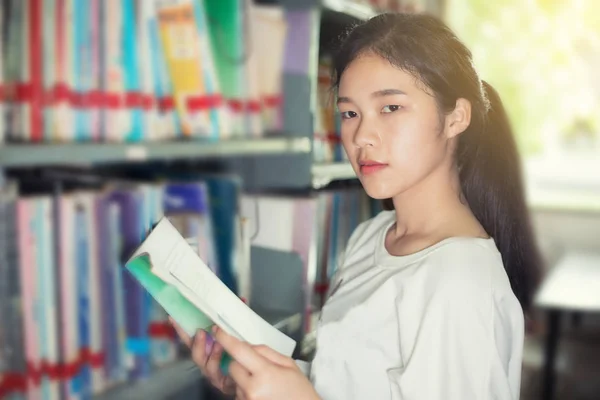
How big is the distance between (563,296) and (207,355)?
1.69 meters

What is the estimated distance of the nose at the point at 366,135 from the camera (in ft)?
2.99

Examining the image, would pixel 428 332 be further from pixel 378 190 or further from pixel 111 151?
pixel 111 151

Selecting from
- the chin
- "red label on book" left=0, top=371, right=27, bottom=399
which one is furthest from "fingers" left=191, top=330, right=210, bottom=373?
the chin

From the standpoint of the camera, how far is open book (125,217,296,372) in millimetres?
723

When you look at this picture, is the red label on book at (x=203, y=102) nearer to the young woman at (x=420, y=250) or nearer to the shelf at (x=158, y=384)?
the young woman at (x=420, y=250)

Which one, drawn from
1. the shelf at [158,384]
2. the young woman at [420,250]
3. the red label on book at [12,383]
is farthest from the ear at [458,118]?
the red label on book at [12,383]

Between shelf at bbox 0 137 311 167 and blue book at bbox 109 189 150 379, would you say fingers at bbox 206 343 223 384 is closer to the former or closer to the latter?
blue book at bbox 109 189 150 379

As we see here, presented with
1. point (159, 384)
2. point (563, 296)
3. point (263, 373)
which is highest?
point (263, 373)

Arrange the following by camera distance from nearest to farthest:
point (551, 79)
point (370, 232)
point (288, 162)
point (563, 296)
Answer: point (370, 232) → point (288, 162) → point (563, 296) → point (551, 79)

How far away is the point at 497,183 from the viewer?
39.7 inches

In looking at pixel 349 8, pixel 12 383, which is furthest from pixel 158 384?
pixel 349 8

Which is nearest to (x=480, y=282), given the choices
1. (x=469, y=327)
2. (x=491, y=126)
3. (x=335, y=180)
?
(x=469, y=327)

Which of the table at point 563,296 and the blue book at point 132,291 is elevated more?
the blue book at point 132,291

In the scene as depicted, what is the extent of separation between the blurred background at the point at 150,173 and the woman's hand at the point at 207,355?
9 cm
